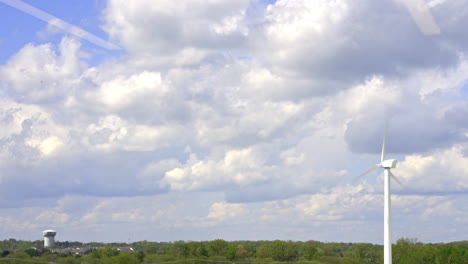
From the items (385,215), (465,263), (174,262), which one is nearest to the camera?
(385,215)

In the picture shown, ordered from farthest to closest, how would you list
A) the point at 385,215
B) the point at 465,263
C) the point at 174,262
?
1. the point at 174,262
2. the point at 465,263
3. the point at 385,215

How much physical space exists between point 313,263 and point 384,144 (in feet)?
407

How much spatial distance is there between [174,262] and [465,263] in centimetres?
8949

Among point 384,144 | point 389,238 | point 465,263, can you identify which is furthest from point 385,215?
point 465,263

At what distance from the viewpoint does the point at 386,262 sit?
3322 inches

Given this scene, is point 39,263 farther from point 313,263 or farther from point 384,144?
point 384,144

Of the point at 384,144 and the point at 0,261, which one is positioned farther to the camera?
the point at 0,261

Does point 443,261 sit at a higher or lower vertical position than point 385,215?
lower

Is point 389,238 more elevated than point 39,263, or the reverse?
point 389,238

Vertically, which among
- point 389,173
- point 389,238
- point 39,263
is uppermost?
point 389,173

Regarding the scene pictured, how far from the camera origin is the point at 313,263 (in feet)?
652

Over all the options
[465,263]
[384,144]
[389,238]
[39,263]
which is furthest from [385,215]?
[39,263]

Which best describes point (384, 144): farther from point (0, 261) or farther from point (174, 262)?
point (0, 261)

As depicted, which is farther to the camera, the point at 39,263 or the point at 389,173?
the point at 39,263
